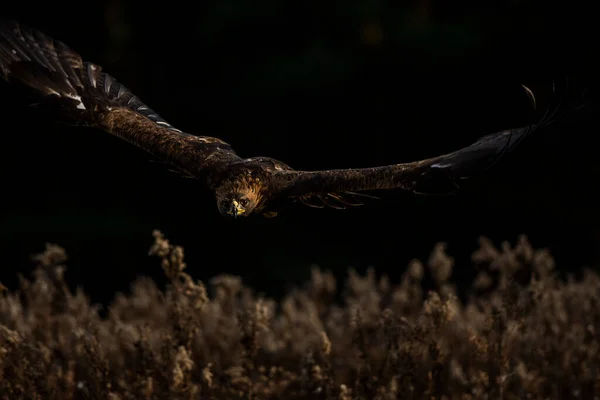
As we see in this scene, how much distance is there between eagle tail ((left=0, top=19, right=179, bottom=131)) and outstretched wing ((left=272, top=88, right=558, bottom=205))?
1229 millimetres

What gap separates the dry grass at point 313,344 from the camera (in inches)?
171

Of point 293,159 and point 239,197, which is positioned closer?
point 239,197

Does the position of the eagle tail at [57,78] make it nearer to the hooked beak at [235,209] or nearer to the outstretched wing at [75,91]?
the outstretched wing at [75,91]

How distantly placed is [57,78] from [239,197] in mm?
1683

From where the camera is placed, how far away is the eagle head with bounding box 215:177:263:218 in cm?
375

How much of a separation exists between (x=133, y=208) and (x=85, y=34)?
8.52 feet

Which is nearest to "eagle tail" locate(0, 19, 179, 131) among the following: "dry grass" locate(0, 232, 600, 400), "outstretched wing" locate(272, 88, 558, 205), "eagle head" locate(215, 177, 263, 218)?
"dry grass" locate(0, 232, 600, 400)

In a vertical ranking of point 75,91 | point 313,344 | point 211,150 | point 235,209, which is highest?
point 75,91

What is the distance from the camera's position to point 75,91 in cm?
491

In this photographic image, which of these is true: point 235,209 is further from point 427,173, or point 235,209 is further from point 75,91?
point 75,91

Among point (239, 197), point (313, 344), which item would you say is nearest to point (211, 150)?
point (239, 197)

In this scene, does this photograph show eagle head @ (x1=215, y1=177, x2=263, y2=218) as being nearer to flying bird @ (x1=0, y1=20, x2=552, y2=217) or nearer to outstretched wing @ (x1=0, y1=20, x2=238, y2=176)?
flying bird @ (x1=0, y1=20, x2=552, y2=217)

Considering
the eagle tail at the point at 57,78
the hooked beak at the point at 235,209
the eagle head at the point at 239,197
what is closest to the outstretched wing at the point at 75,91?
the eagle tail at the point at 57,78

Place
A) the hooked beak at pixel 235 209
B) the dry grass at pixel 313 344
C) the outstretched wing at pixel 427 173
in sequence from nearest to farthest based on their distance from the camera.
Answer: the outstretched wing at pixel 427 173 → the hooked beak at pixel 235 209 → the dry grass at pixel 313 344
